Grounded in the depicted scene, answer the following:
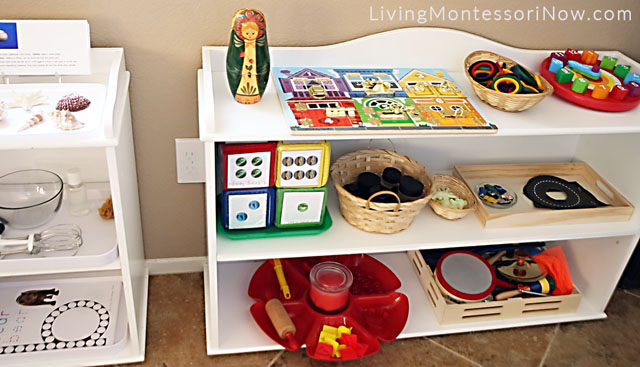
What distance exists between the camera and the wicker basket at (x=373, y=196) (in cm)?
141

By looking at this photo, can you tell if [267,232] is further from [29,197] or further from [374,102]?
[29,197]

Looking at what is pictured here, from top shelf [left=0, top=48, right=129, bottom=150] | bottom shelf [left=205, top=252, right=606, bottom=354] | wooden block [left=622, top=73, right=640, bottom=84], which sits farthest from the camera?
bottom shelf [left=205, top=252, right=606, bottom=354]

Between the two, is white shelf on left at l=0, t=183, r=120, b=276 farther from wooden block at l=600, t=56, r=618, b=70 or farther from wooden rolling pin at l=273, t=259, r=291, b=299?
wooden block at l=600, t=56, r=618, b=70

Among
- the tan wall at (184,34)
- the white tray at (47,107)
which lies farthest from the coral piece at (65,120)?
the tan wall at (184,34)

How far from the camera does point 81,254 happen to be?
4.34 ft

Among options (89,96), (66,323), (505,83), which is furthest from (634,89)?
(66,323)

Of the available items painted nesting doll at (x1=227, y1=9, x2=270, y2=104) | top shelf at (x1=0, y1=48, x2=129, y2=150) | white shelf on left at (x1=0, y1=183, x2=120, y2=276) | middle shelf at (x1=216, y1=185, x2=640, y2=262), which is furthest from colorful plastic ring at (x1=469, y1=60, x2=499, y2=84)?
white shelf on left at (x1=0, y1=183, x2=120, y2=276)

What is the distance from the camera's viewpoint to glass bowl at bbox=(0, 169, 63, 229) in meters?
1.35

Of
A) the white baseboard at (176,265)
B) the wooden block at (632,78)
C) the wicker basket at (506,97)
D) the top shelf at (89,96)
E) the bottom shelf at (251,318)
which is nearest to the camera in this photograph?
the top shelf at (89,96)

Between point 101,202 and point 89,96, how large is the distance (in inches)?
11.5

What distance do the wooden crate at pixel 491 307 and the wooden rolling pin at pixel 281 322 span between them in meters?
0.40

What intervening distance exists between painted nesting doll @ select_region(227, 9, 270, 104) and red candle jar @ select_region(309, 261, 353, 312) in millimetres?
508

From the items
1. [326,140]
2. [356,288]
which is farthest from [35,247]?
[356,288]

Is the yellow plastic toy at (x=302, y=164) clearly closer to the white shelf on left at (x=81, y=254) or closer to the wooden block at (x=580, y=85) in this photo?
the white shelf on left at (x=81, y=254)
